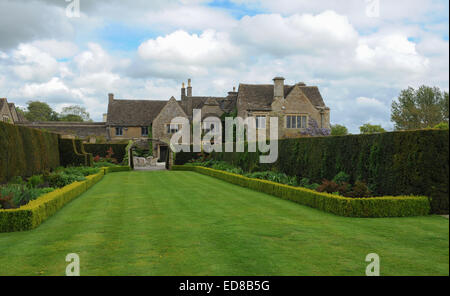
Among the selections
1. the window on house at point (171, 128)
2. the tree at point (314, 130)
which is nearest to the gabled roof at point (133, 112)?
the window on house at point (171, 128)

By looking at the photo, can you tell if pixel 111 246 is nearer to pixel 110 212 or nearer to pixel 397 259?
pixel 110 212

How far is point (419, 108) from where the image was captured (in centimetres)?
5572

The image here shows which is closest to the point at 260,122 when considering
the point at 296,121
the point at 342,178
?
the point at 296,121

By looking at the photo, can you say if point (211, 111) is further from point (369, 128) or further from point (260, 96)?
point (369, 128)

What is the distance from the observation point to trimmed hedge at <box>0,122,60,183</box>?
15430mm

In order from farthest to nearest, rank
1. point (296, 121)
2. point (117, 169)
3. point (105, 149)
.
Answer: point (296, 121), point (105, 149), point (117, 169)

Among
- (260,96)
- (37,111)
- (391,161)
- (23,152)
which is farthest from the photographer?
(37,111)

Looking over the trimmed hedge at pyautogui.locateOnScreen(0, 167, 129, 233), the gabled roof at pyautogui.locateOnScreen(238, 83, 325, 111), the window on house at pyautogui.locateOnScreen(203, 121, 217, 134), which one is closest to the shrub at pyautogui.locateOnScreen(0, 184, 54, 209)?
the trimmed hedge at pyautogui.locateOnScreen(0, 167, 129, 233)

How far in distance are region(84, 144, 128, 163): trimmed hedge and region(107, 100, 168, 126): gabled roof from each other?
13.6m

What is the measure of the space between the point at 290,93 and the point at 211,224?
112ft

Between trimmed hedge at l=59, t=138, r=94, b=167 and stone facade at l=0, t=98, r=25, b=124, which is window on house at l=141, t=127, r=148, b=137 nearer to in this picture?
stone facade at l=0, t=98, r=25, b=124

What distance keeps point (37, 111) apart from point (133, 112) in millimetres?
40185

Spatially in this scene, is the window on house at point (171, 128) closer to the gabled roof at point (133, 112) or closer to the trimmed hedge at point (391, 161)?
the gabled roof at point (133, 112)

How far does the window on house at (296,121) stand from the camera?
41.8 meters
